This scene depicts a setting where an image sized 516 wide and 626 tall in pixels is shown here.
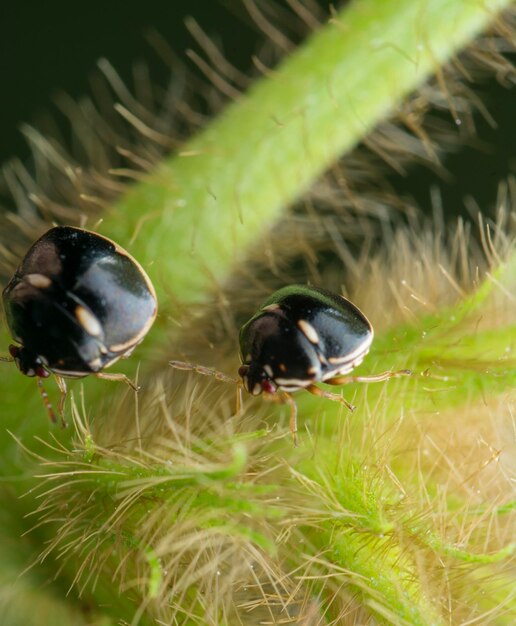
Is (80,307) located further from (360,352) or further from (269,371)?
(360,352)

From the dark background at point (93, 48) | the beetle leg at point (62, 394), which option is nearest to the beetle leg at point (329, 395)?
the beetle leg at point (62, 394)

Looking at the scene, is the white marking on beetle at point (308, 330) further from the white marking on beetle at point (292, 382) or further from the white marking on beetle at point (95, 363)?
the white marking on beetle at point (95, 363)

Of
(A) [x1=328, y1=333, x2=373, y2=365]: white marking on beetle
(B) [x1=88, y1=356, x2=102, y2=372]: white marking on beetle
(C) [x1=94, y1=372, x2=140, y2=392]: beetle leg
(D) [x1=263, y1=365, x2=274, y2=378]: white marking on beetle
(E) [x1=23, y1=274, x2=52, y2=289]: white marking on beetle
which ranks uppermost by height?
(E) [x1=23, y1=274, x2=52, y2=289]: white marking on beetle

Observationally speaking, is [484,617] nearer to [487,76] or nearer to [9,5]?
[487,76]

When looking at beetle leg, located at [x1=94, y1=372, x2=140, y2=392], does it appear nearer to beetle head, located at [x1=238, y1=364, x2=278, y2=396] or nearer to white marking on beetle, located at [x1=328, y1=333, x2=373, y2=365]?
beetle head, located at [x1=238, y1=364, x2=278, y2=396]

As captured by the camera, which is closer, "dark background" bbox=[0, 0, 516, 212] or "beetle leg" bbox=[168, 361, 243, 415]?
"beetle leg" bbox=[168, 361, 243, 415]

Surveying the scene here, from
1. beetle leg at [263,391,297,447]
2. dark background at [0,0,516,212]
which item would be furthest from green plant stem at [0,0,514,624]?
dark background at [0,0,516,212]
